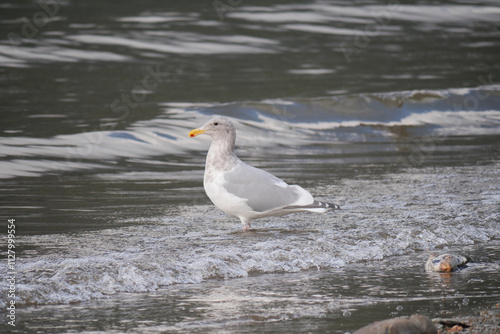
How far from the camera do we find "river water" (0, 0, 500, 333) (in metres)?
5.25

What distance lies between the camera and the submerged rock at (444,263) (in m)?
5.96

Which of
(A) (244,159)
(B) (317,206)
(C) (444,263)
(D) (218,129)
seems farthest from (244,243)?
(A) (244,159)

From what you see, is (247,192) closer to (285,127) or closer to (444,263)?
(444,263)

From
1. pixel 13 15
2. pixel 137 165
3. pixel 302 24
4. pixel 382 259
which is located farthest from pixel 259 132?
pixel 13 15

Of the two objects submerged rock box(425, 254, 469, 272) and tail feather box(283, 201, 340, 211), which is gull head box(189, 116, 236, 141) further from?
submerged rock box(425, 254, 469, 272)

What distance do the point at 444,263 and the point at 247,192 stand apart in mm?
1796

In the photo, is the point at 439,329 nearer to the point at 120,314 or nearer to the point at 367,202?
the point at 120,314

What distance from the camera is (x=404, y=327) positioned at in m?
4.17

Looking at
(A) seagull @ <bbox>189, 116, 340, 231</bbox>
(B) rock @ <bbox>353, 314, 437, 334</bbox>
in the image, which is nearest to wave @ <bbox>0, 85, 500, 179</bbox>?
(A) seagull @ <bbox>189, 116, 340, 231</bbox>

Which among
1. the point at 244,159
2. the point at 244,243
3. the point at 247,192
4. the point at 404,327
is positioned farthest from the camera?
the point at 244,159

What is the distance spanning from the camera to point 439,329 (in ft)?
14.6

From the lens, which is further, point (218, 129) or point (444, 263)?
point (218, 129)

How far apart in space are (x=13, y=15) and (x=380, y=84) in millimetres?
9876

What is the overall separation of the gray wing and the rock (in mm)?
2772
